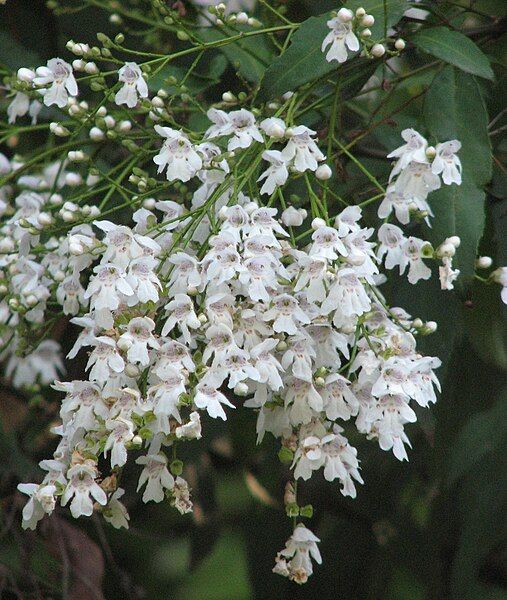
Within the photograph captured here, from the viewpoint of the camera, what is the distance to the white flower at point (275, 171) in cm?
99

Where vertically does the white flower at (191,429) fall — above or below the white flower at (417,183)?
below

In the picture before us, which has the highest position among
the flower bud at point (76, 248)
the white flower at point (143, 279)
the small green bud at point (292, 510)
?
the white flower at point (143, 279)

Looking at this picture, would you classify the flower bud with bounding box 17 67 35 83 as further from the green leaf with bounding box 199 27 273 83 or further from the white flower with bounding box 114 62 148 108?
the green leaf with bounding box 199 27 273 83

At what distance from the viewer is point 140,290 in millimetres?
892

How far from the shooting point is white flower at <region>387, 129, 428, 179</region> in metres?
1.02

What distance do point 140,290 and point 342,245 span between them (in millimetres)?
205

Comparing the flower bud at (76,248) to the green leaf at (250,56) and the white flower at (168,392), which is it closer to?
the white flower at (168,392)

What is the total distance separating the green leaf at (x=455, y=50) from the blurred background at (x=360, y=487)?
0.06 m

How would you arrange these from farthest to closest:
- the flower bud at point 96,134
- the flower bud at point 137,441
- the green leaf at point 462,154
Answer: the flower bud at point 96,134 < the green leaf at point 462,154 < the flower bud at point 137,441

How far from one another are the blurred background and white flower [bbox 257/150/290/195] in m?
0.22

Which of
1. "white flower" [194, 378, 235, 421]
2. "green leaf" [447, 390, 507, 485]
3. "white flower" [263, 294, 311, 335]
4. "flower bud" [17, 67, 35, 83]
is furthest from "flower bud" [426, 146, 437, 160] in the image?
"green leaf" [447, 390, 507, 485]

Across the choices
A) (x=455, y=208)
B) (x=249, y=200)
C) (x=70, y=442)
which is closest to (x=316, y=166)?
(x=249, y=200)

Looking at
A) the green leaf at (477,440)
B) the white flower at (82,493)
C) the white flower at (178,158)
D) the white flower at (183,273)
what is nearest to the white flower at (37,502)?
the white flower at (82,493)

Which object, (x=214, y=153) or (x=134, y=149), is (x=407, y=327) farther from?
(x=134, y=149)
